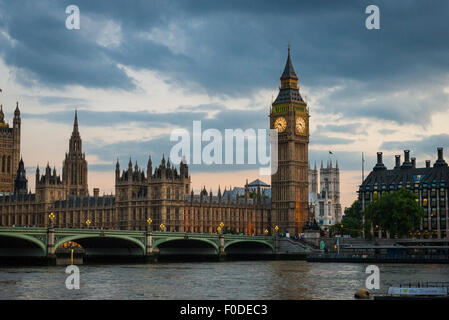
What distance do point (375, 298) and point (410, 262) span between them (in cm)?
6252

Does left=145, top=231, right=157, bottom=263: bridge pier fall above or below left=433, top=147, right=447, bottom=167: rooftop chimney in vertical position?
below

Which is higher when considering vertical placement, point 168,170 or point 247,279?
point 168,170

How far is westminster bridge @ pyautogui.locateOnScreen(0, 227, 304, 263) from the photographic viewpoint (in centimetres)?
8850

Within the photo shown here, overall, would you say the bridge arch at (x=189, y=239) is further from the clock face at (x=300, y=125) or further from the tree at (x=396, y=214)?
the clock face at (x=300, y=125)

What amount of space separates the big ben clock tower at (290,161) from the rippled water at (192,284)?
71.2 meters

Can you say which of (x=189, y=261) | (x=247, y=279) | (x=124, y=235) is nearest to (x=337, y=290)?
(x=247, y=279)

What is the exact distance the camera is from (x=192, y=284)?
61.9m

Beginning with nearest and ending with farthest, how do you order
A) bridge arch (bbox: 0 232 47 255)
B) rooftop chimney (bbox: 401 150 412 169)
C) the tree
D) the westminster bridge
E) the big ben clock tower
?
1. bridge arch (bbox: 0 232 47 255)
2. the westminster bridge
3. the tree
4. the big ben clock tower
5. rooftop chimney (bbox: 401 150 412 169)

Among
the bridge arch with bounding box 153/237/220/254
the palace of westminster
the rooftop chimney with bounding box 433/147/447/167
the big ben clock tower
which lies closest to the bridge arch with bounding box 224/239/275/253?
the bridge arch with bounding box 153/237/220/254

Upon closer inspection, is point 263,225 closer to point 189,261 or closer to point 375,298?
point 189,261

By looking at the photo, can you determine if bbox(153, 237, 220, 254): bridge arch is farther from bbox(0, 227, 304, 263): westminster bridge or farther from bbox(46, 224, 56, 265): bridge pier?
bbox(46, 224, 56, 265): bridge pier

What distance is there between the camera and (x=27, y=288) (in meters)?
55.2

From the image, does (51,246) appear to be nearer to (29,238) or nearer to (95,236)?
(29,238)
